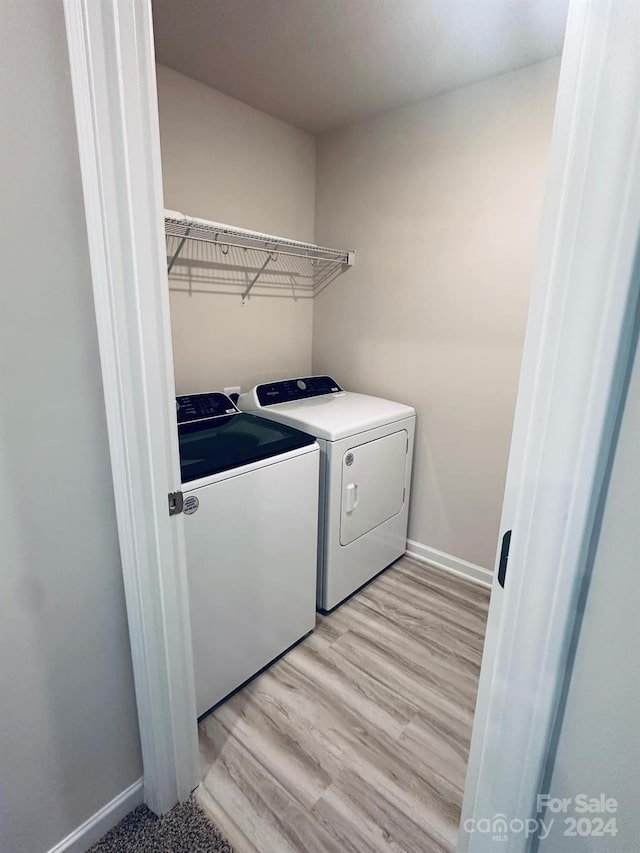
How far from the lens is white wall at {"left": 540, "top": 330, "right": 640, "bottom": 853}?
0.54m

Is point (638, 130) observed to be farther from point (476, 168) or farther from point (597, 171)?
point (476, 168)

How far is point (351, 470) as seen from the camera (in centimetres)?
201

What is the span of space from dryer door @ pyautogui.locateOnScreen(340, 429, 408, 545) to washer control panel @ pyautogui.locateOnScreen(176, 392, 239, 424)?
628 millimetres

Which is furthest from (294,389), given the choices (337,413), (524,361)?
(524,361)

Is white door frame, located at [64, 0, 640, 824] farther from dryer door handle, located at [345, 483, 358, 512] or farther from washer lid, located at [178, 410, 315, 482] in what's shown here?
dryer door handle, located at [345, 483, 358, 512]

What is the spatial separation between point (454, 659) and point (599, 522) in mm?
1594

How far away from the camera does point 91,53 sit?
31.7 inches

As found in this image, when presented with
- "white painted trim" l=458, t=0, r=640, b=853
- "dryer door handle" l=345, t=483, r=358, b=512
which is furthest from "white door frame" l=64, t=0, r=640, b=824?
"dryer door handle" l=345, t=483, r=358, b=512

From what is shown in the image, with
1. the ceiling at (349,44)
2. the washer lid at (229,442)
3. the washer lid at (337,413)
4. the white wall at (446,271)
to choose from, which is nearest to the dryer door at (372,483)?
the washer lid at (337,413)

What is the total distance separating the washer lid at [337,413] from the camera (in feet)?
6.30

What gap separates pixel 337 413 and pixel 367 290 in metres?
0.85

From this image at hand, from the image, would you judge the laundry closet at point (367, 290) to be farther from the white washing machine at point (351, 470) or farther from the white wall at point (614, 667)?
the white wall at point (614, 667)

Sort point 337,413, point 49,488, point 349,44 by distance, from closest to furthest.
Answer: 1. point 49,488
2. point 349,44
3. point 337,413

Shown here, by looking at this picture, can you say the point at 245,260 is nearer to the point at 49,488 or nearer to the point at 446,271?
the point at 446,271
